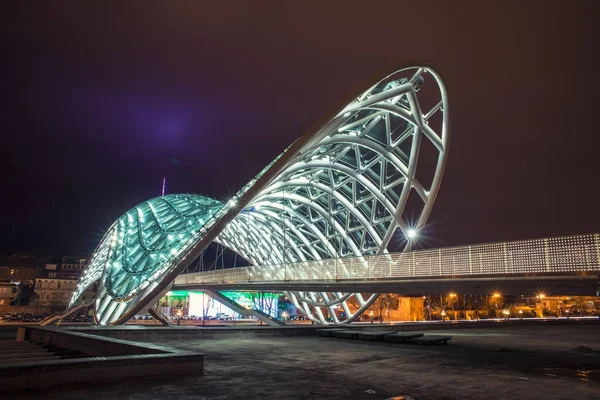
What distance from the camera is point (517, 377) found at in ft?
41.4

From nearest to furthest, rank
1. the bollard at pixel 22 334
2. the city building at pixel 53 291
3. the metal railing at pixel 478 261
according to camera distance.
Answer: the metal railing at pixel 478 261, the bollard at pixel 22 334, the city building at pixel 53 291

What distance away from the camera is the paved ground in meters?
9.88

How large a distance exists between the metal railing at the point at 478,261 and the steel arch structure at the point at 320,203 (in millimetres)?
1243

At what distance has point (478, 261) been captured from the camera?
16.8 metres

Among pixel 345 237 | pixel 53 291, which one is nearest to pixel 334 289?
pixel 345 237

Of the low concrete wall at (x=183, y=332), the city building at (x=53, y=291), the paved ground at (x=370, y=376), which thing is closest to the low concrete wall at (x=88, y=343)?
the low concrete wall at (x=183, y=332)

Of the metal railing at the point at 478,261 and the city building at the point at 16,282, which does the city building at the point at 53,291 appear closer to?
the city building at the point at 16,282

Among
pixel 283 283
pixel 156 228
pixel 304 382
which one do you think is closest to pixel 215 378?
pixel 304 382

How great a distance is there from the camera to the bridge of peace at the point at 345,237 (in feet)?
51.8

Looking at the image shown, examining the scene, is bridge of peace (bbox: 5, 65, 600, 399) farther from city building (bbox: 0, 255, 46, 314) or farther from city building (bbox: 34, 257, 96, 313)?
city building (bbox: 34, 257, 96, 313)

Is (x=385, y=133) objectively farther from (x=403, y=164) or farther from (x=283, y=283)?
(x=283, y=283)

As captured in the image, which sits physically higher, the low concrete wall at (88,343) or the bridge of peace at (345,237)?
the bridge of peace at (345,237)

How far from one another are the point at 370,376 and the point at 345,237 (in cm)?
3159

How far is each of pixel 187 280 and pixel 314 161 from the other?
2401 cm
